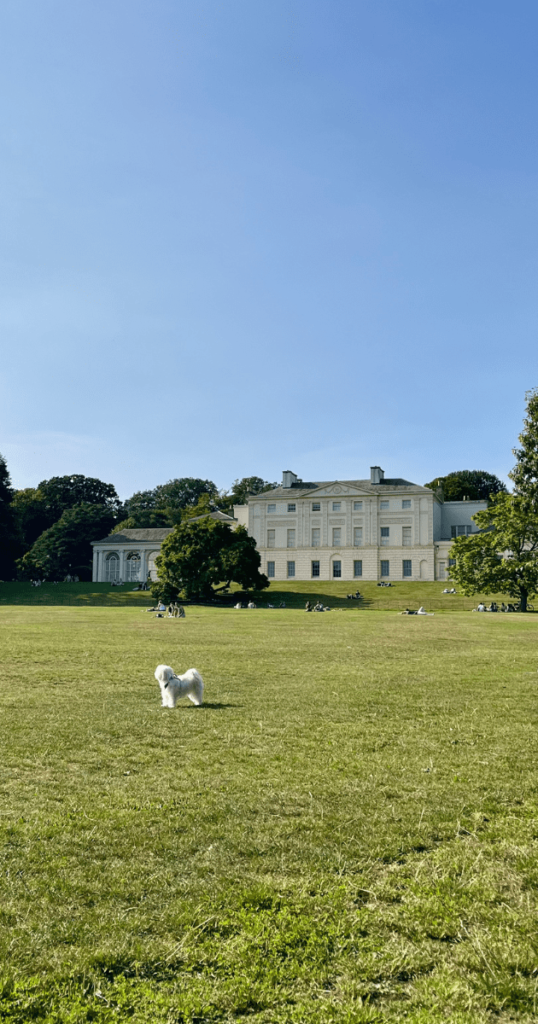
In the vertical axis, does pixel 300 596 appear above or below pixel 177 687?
below

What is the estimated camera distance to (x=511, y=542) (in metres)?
46.4

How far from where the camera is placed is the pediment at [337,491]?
9588 cm

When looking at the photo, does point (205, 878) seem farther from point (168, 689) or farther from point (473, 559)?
point (473, 559)

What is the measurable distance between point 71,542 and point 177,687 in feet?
308

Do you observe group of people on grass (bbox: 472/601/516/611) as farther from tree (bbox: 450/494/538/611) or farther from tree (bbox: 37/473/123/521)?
tree (bbox: 37/473/123/521)

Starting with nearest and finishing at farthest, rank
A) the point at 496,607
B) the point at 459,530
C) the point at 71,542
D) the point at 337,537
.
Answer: the point at 496,607
the point at 337,537
the point at 459,530
the point at 71,542

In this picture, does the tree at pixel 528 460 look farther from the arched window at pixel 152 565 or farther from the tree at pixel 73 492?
the tree at pixel 73 492

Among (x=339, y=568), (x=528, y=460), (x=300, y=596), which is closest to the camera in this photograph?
(x=528, y=460)

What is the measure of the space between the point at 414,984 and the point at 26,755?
17.2ft

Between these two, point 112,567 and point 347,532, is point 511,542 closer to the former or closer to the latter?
point 347,532

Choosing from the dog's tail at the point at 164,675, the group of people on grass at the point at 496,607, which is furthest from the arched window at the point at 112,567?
the dog's tail at the point at 164,675

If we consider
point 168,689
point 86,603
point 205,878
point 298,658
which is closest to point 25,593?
point 86,603

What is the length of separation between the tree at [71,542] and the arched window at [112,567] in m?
6.15

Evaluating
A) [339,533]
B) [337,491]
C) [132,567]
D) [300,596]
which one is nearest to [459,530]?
[339,533]
